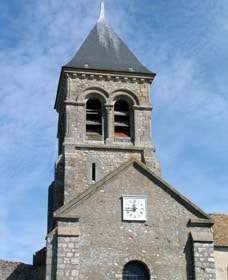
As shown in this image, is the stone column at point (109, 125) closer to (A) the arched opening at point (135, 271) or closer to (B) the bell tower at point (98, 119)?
(B) the bell tower at point (98, 119)

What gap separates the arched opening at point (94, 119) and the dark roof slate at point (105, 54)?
1.50 metres

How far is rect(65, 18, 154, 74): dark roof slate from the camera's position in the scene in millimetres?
23328

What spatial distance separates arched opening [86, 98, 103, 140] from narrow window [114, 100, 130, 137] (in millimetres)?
659

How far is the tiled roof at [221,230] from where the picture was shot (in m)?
19.3

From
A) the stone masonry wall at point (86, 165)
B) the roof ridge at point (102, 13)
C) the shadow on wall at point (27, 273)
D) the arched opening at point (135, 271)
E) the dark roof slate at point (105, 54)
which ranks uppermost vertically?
the roof ridge at point (102, 13)

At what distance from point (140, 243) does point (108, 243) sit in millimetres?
972

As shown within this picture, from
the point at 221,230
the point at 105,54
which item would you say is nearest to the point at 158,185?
the point at 221,230

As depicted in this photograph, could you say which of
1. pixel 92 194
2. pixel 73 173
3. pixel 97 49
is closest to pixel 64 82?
pixel 97 49

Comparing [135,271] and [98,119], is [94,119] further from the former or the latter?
[135,271]

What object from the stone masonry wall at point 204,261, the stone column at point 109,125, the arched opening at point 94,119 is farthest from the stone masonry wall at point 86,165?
the stone masonry wall at point 204,261

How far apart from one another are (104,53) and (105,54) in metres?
0.11

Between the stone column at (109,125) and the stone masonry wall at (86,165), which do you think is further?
the stone column at (109,125)

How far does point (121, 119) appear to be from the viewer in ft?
74.8

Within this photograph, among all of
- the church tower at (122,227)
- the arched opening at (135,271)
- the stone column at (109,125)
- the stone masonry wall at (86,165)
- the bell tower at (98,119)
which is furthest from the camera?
the stone column at (109,125)
